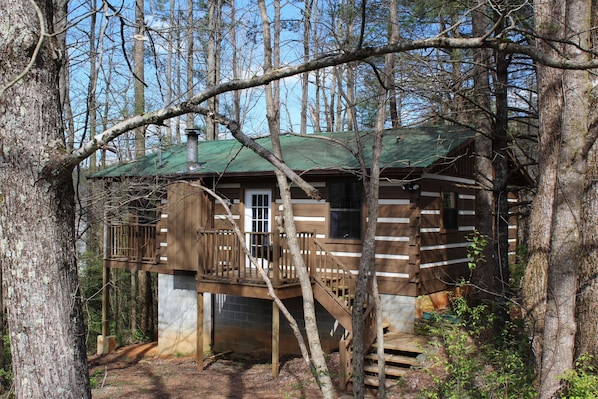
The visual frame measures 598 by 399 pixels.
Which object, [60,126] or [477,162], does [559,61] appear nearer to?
[60,126]

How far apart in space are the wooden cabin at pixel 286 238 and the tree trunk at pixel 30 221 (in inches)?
264

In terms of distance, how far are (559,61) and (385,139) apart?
10.7m

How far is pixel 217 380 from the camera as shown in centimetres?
1203

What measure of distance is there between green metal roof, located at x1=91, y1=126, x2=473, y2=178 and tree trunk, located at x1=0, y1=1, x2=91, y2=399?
283 inches

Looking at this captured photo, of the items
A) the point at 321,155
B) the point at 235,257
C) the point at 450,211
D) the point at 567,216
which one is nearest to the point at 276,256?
the point at 235,257

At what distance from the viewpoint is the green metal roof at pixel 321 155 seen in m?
11.6

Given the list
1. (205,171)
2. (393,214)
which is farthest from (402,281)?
(205,171)

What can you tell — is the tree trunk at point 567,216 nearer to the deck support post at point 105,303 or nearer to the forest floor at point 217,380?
the forest floor at point 217,380

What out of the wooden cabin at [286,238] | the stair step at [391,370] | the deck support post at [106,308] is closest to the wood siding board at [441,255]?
the wooden cabin at [286,238]

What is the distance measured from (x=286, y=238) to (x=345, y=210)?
2454 millimetres

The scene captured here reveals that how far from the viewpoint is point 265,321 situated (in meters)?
13.9

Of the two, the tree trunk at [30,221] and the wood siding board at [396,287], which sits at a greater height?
the tree trunk at [30,221]

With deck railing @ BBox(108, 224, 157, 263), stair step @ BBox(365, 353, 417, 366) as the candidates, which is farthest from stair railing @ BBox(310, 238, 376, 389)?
deck railing @ BBox(108, 224, 157, 263)

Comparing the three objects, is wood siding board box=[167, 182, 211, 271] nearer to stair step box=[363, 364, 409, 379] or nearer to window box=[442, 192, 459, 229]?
stair step box=[363, 364, 409, 379]
